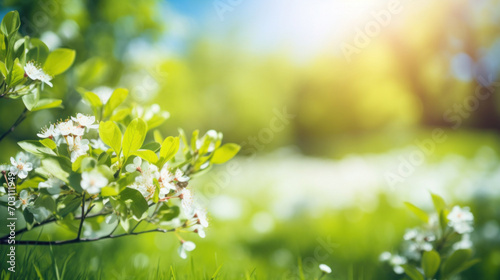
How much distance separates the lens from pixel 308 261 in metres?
2.77

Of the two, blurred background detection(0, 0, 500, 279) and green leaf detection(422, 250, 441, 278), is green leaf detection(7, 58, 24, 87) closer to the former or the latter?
blurred background detection(0, 0, 500, 279)

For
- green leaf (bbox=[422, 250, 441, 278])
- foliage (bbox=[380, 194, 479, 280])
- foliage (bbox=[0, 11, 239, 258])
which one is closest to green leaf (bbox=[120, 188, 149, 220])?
foliage (bbox=[0, 11, 239, 258])

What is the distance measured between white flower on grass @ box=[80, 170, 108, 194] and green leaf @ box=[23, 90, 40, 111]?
0.45m

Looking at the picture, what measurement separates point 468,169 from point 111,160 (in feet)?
16.5

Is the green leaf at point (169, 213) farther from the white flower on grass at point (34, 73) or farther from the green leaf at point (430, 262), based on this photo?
the green leaf at point (430, 262)

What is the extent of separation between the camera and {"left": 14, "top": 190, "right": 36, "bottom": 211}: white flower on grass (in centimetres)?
109

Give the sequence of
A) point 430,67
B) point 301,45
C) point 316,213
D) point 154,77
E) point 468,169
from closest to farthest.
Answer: point 316,213
point 154,77
point 468,169
point 430,67
point 301,45

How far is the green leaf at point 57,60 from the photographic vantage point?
1.21 meters

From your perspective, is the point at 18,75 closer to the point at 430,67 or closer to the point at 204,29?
the point at 430,67

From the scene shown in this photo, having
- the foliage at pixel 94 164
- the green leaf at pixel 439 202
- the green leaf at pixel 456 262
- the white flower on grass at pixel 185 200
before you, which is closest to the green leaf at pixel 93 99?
the foliage at pixel 94 164

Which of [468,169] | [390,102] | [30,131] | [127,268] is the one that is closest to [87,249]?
[127,268]

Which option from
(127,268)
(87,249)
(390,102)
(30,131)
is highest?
(127,268)

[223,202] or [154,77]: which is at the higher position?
[154,77]

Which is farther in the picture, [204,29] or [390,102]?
[204,29]
